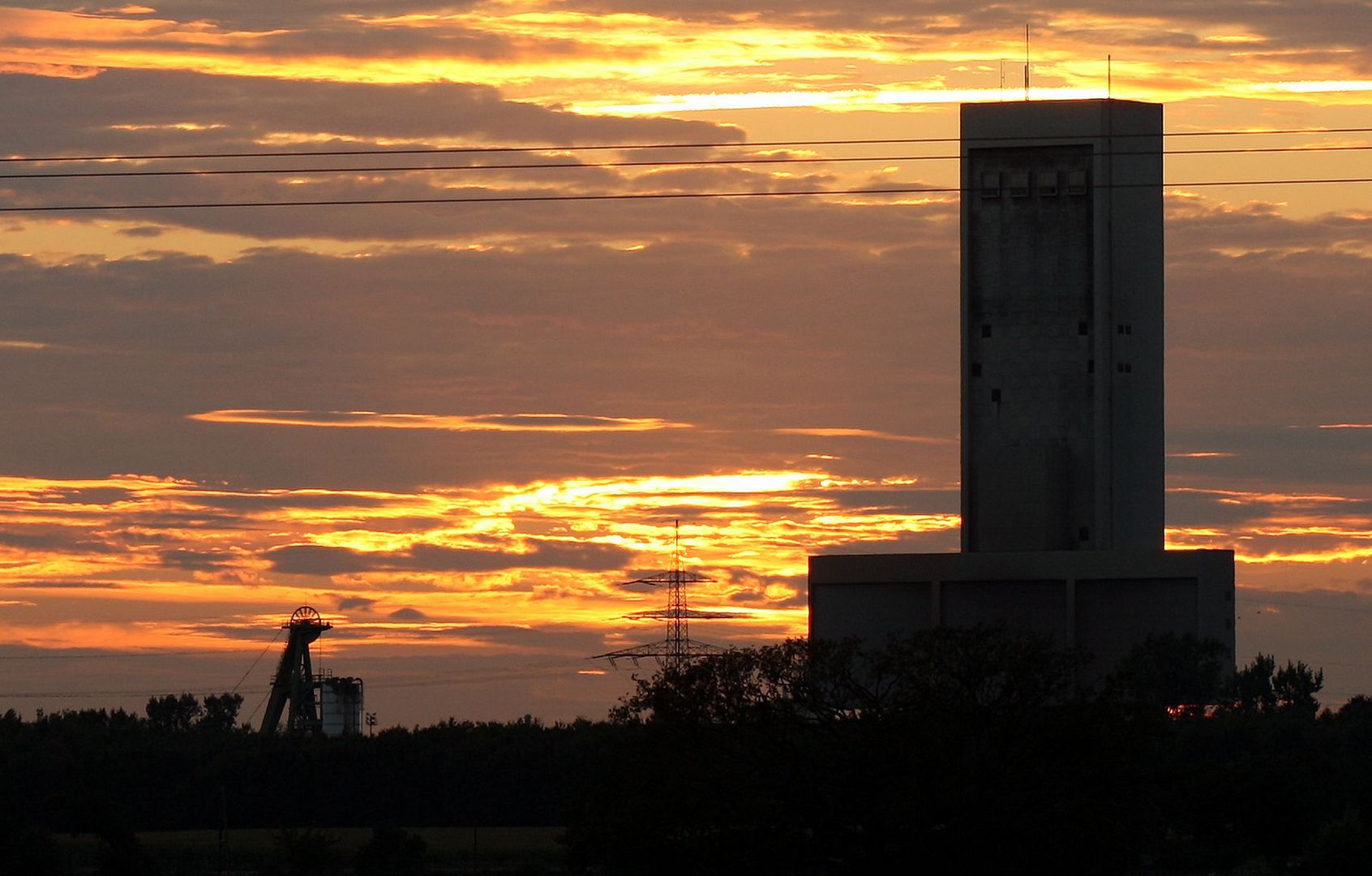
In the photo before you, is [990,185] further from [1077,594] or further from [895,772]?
[895,772]

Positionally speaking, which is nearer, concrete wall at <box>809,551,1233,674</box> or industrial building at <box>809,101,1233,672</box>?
concrete wall at <box>809,551,1233,674</box>

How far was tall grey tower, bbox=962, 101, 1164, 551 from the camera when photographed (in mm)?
127625

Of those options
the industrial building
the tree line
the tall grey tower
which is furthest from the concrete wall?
the tree line

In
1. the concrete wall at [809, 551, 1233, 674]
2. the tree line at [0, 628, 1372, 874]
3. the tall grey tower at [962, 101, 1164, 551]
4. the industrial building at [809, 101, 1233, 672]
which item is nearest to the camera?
the tree line at [0, 628, 1372, 874]

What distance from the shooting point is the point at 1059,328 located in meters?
128

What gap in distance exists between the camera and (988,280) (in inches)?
5079

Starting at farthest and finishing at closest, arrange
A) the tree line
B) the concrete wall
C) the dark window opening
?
1. the dark window opening
2. the concrete wall
3. the tree line

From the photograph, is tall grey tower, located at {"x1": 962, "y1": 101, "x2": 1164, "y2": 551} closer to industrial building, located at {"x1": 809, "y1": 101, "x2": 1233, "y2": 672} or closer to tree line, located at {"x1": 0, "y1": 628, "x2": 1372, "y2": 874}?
industrial building, located at {"x1": 809, "y1": 101, "x2": 1233, "y2": 672}

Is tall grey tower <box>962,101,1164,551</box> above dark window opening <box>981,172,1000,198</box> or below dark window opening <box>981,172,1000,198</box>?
below

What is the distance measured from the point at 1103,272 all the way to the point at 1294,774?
34098 mm

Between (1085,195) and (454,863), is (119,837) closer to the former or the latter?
(454,863)

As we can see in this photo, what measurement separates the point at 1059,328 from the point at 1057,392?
3.53 metres

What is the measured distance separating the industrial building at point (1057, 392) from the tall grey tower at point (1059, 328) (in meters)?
0.09

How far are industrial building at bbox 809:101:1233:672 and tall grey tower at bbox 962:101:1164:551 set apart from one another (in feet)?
0.29
